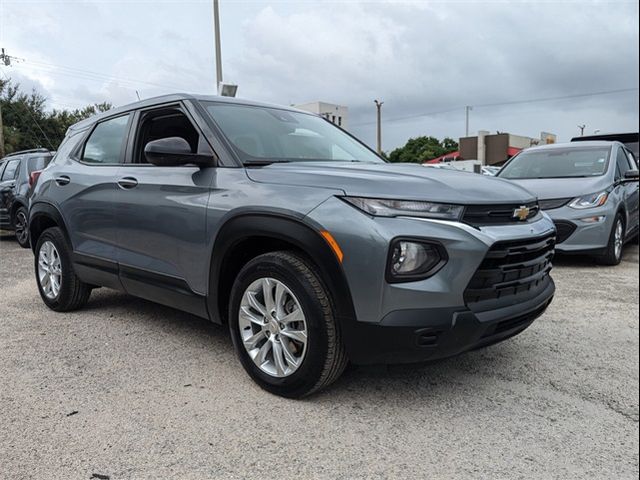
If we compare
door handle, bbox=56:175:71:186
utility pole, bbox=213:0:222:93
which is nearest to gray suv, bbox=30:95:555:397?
door handle, bbox=56:175:71:186

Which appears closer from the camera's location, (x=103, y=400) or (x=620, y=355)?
(x=103, y=400)

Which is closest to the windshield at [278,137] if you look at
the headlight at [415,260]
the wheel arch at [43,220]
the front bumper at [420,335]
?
the headlight at [415,260]

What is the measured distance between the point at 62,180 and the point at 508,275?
3728 mm

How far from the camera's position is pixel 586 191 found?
20.2 feet

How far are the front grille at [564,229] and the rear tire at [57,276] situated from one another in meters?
5.05

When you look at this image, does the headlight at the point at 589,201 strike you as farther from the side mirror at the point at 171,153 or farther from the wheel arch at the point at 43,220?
the wheel arch at the point at 43,220

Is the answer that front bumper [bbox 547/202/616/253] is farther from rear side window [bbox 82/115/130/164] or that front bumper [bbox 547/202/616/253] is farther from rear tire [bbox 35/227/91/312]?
rear tire [bbox 35/227/91/312]

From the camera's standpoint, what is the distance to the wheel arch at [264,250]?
97.0 inches

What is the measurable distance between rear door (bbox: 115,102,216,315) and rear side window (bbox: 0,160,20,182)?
6.24 m

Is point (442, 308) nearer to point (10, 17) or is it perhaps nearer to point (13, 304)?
point (13, 304)

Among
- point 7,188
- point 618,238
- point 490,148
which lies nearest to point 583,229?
point 618,238

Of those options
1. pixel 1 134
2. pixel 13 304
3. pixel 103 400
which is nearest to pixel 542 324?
pixel 103 400

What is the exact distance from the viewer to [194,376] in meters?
3.11

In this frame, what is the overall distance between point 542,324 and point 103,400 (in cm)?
315
